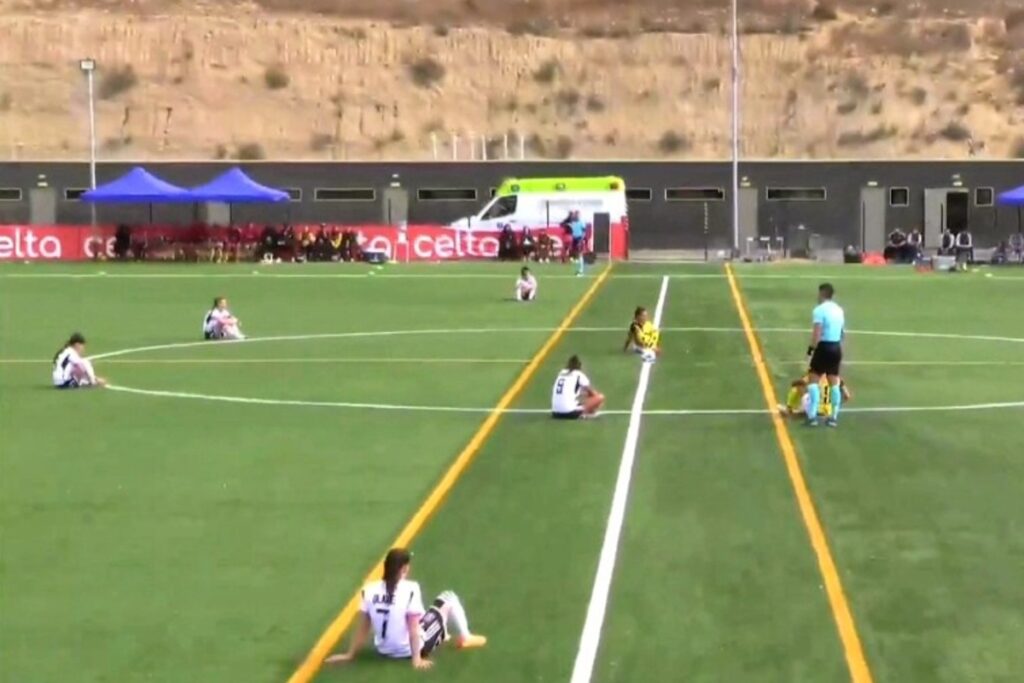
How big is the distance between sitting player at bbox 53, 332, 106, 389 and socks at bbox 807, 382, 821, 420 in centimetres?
1035

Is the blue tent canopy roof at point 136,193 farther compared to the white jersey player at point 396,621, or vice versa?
the blue tent canopy roof at point 136,193

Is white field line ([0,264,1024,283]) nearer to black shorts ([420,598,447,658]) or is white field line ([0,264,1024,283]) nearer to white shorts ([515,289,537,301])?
white shorts ([515,289,537,301])

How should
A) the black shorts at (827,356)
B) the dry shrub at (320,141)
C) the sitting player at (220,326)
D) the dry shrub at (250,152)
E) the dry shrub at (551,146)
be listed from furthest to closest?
the dry shrub at (320,141) < the dry shrub at (250,152) < the dry shrub at (551,146) < the sitting player at (220,326) < the black shorts at (827,356)

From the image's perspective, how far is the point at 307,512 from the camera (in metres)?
17.9

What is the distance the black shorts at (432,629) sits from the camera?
12.4 metres

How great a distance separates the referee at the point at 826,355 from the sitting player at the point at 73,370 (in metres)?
10.4

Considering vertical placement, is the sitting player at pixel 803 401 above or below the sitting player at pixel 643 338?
below

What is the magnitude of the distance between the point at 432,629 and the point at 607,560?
322 centimetres

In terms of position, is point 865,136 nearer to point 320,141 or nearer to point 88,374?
point 320,141

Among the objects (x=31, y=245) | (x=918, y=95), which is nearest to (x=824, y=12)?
(x=918, y=95)

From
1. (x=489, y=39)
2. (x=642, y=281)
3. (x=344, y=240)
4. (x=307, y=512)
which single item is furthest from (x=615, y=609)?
(x=489, y=39)

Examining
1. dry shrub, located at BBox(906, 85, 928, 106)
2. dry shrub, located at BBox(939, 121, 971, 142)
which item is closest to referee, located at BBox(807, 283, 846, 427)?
dry shrub, located at BBox(939, 121, 971, 142)

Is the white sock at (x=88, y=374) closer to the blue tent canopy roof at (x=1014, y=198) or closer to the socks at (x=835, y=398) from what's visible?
the socks at (x=835, y=398)

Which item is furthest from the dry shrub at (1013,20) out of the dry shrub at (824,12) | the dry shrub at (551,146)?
the dry shrub at (551,146)
